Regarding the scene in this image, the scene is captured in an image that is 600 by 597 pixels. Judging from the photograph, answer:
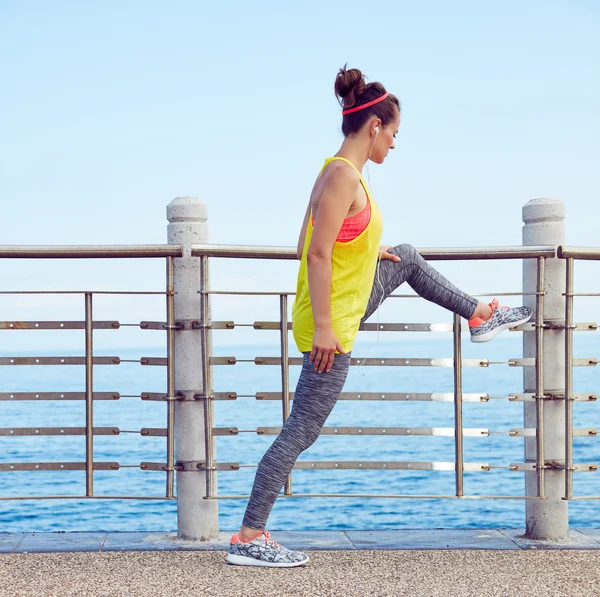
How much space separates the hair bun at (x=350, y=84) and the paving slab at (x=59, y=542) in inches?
87.8

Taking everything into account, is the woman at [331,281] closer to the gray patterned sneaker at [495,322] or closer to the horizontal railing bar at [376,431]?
the gray patterned sneaker at [495,322]

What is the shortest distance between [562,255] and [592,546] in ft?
4.45

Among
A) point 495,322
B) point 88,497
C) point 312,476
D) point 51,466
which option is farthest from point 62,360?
point 312,476

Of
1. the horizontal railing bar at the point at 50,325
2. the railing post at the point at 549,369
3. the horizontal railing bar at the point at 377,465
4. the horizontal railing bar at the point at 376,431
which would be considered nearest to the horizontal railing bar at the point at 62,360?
the horizontal railing bar at the point at 50,325

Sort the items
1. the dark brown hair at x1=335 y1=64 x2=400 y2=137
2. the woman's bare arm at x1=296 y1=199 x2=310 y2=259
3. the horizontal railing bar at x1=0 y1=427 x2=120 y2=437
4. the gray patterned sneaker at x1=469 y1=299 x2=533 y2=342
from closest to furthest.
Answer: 1. the dark brown hair at x1=335 y1=64 x2=400 y2=137
2. the woman's bare arm at x1=296 y1=199 x2=310 y2=259
3. the gray patterned sneaker at x1=469 y1=299 x2=533 y2=342
4. the horizontal railing bar at x1=0 y1=427 x2=120 y2=437

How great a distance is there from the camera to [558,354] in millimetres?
4234

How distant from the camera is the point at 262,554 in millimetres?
3355

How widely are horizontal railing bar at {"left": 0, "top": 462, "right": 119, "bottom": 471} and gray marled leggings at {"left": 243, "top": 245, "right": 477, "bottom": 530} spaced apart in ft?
3.32

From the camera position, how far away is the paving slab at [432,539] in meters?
3.92

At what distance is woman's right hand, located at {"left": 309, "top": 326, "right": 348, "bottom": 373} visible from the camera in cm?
310

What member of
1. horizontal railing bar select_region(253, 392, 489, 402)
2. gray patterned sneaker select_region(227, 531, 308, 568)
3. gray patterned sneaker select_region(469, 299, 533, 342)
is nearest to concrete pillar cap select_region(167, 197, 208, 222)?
horizontal railing bar select_region(253, 392, 489, 402)

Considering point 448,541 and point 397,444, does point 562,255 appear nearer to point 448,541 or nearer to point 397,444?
point 448,541

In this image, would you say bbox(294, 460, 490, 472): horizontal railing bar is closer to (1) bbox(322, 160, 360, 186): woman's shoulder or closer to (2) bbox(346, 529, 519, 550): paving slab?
(2) bbox(346, 529, 519, 550): paving slab

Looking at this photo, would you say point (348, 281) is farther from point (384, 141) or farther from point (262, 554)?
point (262, 554)
